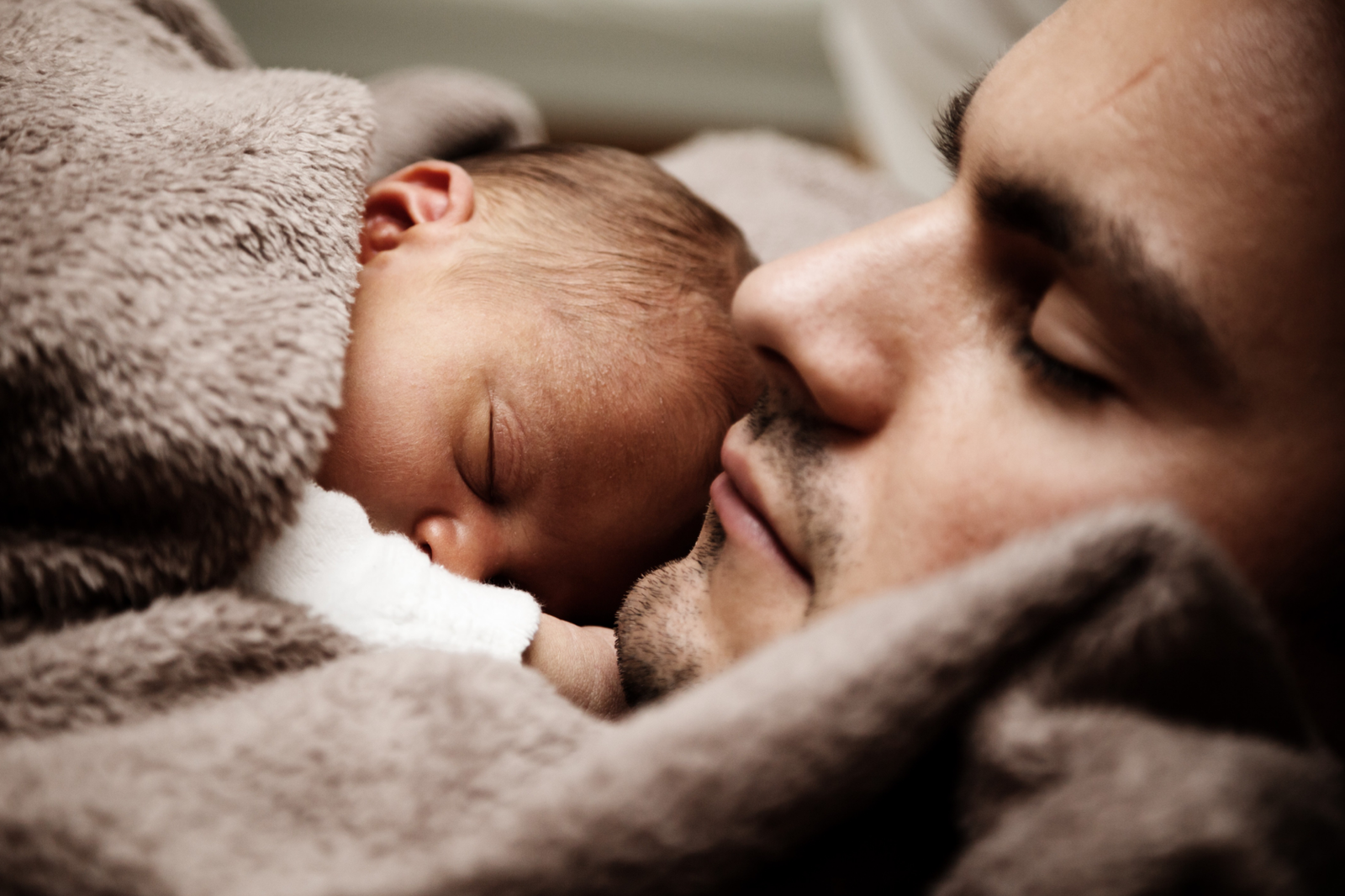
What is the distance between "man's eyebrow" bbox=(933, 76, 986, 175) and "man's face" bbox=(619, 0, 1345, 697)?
2 centimetres

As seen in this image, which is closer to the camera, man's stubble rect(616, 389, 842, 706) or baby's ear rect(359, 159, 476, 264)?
man's stubble rect(616, 389, 842, 706)

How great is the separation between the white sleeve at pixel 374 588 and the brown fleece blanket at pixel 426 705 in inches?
1.8

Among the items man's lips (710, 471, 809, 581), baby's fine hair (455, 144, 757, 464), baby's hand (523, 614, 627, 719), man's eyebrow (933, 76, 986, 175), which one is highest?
man's eyebrow (933, 76, 986, 175)

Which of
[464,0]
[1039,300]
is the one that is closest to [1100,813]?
[1039,300]

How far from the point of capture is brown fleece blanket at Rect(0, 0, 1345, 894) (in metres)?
0.41

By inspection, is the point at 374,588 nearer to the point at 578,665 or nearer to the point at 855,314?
the point at 578,665

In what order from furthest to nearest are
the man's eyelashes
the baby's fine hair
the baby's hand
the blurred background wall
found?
the blurred background wall, the baby's fine hair, the baby's hand, the man's eyelashes

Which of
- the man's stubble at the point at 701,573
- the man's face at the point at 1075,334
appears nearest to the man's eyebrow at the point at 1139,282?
the man's face at the point at 1075,334

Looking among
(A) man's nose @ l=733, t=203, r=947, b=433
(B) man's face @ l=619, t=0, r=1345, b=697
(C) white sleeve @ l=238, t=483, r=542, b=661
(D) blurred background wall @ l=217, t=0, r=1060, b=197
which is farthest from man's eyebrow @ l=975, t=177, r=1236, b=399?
(D) blurred background wall @ l=217, t=0, r=1060, b=197

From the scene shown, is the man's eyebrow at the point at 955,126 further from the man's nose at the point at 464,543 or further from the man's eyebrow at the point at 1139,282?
the man's nose at the point at 464,543

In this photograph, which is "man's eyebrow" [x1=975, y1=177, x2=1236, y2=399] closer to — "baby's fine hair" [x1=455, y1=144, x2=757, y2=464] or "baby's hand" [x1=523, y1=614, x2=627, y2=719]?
"baby's fine hair" [x1=455, y1=144, x2=757, y2=464]

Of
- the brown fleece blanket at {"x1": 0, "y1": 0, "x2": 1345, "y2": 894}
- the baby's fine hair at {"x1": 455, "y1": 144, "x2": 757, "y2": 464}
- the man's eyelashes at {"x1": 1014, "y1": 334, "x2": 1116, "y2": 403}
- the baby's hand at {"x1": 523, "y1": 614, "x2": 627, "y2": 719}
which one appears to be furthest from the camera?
the baby's fine hair at {"x1": 455, "y1": 144, "x2": 757, "y2": 464}

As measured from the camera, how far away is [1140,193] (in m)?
0.51

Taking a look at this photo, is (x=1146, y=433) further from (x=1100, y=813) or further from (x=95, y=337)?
(x=95, y=337)
